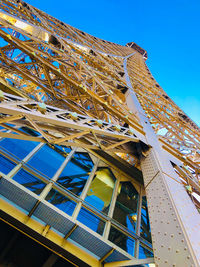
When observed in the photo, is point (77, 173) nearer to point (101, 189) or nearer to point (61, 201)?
point (101, 189)

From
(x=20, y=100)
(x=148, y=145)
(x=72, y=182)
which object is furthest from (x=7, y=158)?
(x=148, y=145)

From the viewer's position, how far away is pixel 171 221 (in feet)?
8.08

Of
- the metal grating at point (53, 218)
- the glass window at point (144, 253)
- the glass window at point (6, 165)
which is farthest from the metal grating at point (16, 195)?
the glass window at point (144, 253)

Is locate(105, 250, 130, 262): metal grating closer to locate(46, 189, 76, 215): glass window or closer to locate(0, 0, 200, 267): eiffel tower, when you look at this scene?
locate(0, 0, 200, 267): eiffel tower

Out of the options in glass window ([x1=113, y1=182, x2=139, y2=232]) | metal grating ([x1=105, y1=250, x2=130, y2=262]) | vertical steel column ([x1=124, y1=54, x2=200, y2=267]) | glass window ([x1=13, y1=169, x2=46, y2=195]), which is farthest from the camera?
glass window ([x1=113, y1=182, x2=139, y2=232])

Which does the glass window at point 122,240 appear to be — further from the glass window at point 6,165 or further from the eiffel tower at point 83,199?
the glass window at point 6,165

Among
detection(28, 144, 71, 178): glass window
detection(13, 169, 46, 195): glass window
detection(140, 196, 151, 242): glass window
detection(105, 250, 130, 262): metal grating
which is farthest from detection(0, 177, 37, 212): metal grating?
detection(140, 196, 151, 242): glass window

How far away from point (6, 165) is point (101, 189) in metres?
2.37

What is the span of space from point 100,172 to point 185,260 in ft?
11.8

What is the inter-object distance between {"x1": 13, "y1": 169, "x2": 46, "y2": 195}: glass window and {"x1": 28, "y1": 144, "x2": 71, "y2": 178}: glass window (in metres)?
0.29

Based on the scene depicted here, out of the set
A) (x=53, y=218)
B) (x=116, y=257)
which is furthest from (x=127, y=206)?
(x=53, y=218)

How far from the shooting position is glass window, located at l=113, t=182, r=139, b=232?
184 inches

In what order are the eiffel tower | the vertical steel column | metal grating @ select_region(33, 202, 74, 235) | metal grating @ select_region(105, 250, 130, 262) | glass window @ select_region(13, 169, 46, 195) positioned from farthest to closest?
1. glass window @ select_region(13, 169, 46, 195)
2. metal grating @ select_region(105, 250, 130, 262)
3. metal grating @ select_region(33, 202, 74, 235)
4. the eiffel tower
5. the vertical steel column

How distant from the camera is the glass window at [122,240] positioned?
4023mm
